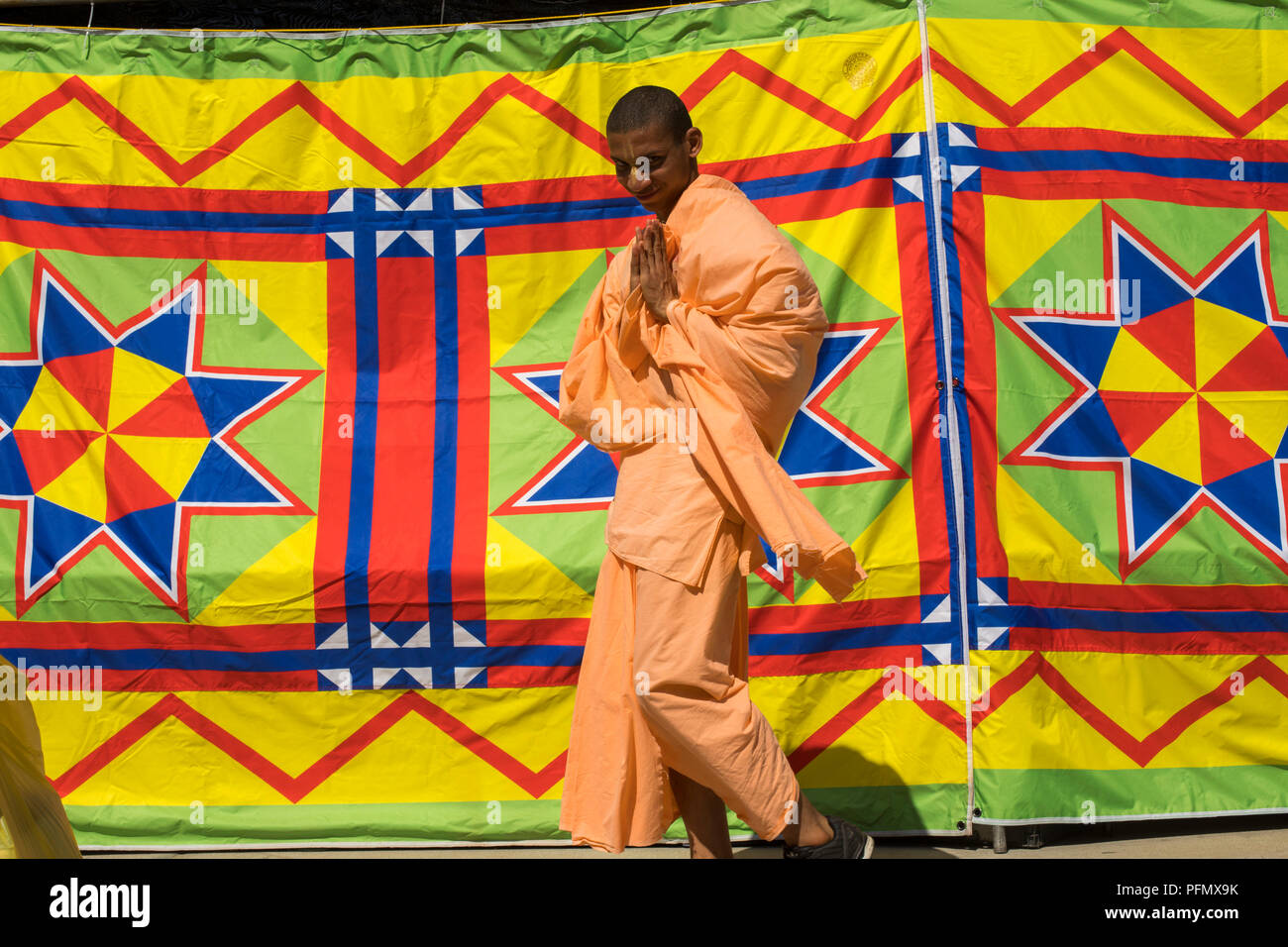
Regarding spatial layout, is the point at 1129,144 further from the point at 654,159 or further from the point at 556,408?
the point at 556,408

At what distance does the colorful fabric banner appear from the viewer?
382 centimetres

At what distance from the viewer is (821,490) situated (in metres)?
3.92

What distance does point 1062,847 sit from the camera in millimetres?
3752

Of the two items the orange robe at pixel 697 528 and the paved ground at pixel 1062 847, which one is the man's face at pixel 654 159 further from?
the paved ground at pixel 1062 847

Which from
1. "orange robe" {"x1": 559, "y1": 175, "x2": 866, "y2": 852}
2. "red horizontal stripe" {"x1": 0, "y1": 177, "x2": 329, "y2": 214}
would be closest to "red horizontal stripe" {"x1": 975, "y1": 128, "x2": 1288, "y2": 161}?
"orange robe" {"x1": 559, "y1": 175, "x2": 866, "y2": 852}

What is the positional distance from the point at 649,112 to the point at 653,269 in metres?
0.36

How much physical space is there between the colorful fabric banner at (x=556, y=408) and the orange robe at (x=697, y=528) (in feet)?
3.25

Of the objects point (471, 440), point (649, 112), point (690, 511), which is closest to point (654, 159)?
point (649, 112)

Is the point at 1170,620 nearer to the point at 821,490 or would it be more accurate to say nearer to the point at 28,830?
the point at 821,490

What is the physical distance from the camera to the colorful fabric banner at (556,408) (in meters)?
3.82

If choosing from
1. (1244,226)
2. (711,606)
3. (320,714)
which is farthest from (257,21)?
(1244,226)

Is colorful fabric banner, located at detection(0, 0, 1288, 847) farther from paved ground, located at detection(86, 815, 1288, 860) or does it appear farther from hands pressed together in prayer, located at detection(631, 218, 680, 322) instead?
hands pressed together in prayer, located at detection(631, 218, 680, 322)

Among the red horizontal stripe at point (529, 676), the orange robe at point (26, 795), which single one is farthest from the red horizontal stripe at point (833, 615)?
the orange robe at point (26, 795)

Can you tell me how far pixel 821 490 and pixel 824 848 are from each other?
4.03 feet
